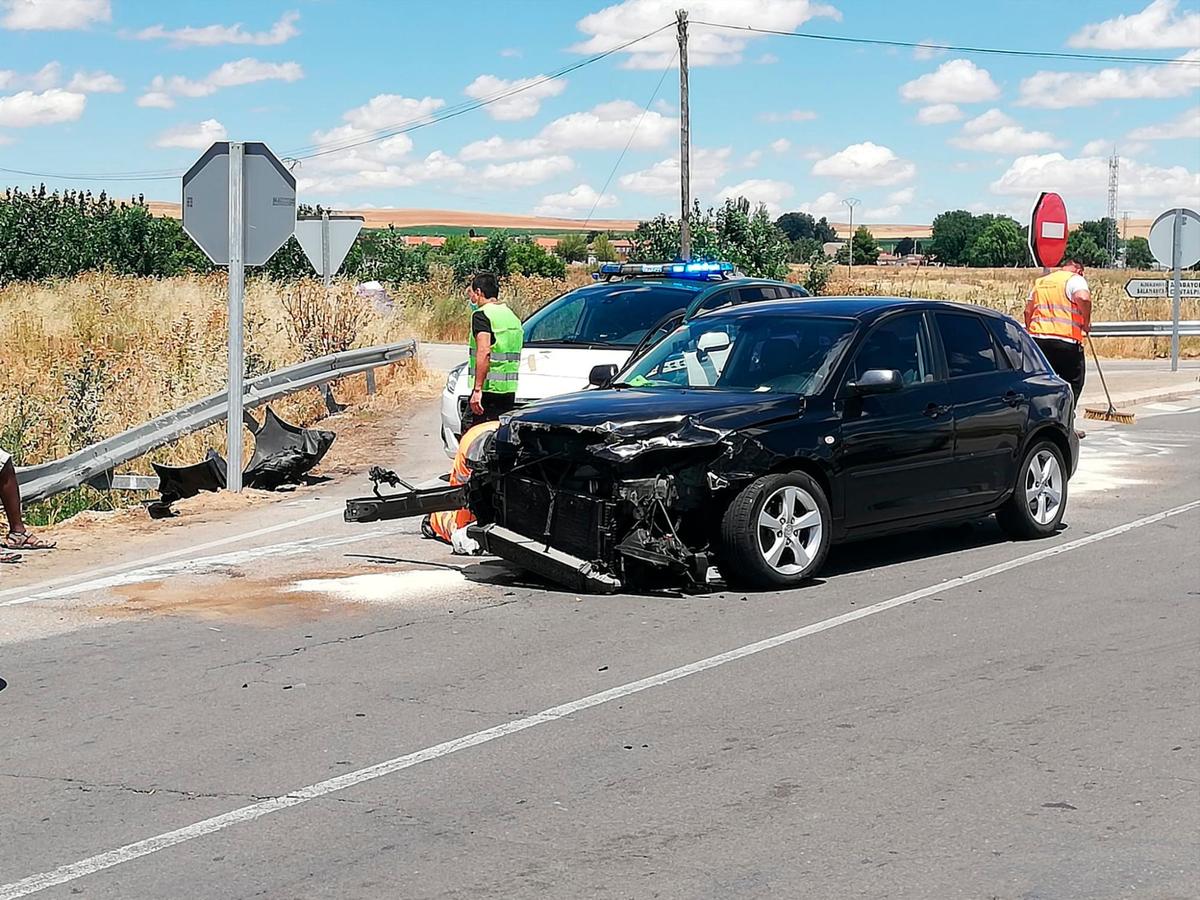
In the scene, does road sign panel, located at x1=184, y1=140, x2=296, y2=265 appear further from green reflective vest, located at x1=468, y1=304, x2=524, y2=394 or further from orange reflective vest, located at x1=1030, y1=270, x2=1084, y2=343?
orange reflective vest, located at x1=1030, y1=270, x2=1084, y2=343

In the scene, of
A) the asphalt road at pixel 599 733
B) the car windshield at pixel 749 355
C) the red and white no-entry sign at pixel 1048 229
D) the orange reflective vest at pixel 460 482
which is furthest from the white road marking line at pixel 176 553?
the red and white no-entry sign at pixel 1048 229

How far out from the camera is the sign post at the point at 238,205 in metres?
13.2

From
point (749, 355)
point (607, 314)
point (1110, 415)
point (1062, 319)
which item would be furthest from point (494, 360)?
point (1110, 415)

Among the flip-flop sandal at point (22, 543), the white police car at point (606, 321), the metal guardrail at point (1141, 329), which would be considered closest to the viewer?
the flip-flop sandal at point (22, 543)

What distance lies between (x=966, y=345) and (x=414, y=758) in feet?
19.8

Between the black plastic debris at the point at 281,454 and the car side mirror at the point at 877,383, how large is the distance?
594 centimetres

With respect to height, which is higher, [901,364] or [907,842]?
[901,364]

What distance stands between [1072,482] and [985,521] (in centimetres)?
259

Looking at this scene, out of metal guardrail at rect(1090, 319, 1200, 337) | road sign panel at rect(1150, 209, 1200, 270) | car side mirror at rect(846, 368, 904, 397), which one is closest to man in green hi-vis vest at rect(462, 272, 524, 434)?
car side mirror at rect(846, 368, 904, 397)

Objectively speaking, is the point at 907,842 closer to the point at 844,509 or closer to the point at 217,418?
the point at 844,509

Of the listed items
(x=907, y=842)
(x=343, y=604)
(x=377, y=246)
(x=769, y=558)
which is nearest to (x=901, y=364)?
(x=769, y=558)

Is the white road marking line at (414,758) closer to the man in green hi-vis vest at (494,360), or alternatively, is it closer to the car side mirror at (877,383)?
the car side mirror at (877,383)

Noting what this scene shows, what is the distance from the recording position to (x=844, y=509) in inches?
375

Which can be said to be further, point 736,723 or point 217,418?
point 217,418
